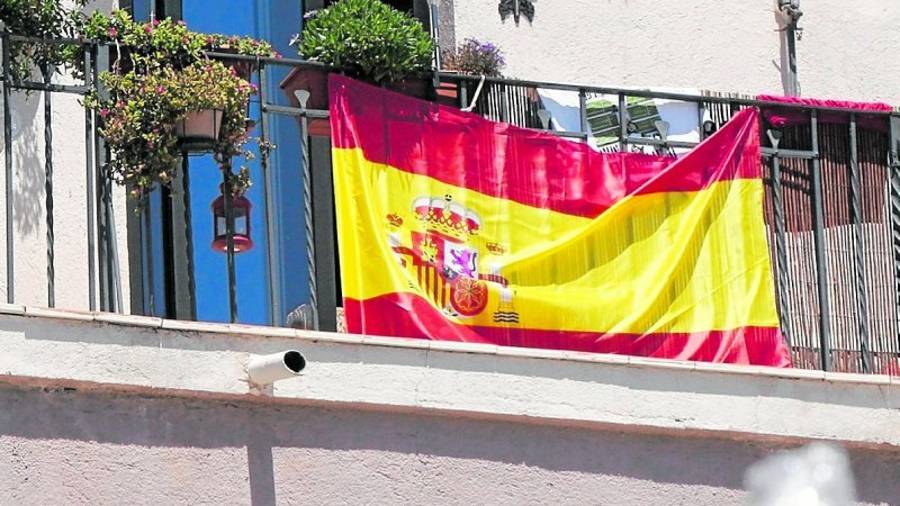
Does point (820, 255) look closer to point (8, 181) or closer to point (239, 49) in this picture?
point (239, 49)

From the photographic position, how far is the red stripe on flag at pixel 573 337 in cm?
1117

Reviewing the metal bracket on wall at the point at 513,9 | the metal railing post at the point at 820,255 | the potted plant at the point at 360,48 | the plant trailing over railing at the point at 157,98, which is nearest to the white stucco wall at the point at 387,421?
the metal railing post at the point at 820,255

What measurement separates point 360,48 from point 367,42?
0.04m

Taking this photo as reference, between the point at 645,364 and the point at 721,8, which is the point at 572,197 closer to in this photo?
the point at 645,364

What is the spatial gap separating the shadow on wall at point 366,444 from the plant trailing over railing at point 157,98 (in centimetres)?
112

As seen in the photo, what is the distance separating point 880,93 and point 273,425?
183 inches

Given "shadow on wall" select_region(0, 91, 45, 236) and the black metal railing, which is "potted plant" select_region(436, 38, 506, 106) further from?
"shadow on wall" select_region(0, 91, 45, 236)

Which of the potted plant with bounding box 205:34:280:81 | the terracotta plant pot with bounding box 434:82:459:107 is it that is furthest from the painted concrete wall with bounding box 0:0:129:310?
the terracotta plant pot with bounding box 434:82:459:107

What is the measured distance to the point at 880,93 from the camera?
45.1 ft

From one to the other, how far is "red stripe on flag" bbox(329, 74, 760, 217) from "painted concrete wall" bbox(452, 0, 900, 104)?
1317 mm

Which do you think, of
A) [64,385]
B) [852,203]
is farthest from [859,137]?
[64,385]

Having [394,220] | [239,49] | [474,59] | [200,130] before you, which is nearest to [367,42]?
[239,49]

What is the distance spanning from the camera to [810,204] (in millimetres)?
12297

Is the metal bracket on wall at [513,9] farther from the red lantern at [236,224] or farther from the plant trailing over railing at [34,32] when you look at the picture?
the plant trailing over railing at [34,32]
